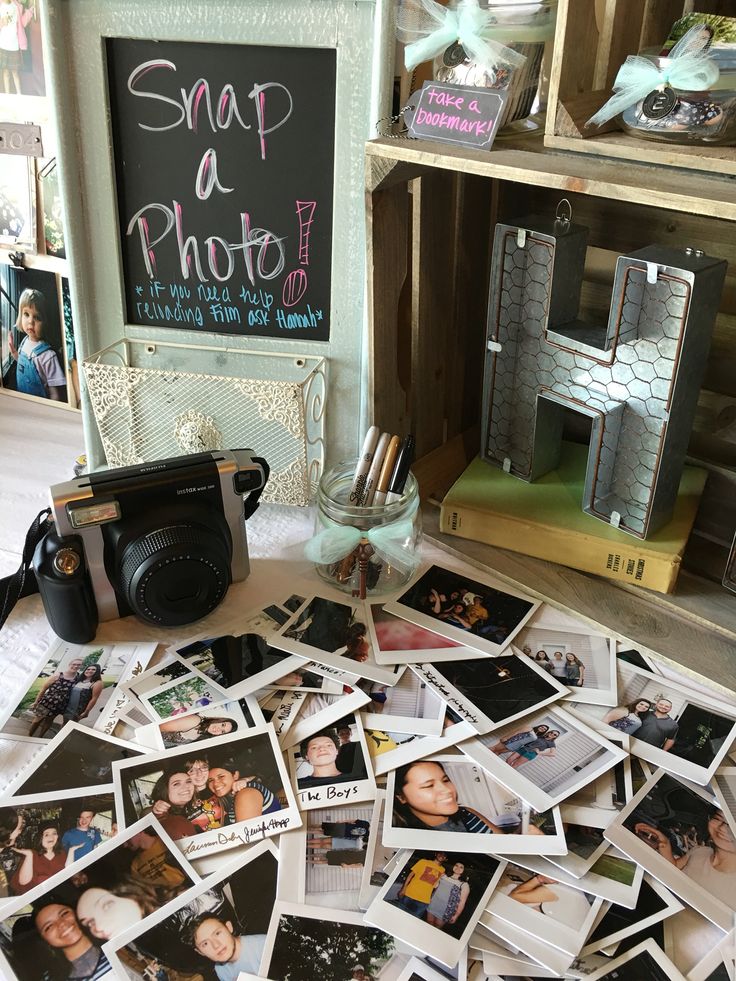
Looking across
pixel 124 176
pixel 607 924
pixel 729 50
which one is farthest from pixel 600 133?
pixel 607 924

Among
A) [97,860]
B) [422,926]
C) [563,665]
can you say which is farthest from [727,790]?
[97,860]

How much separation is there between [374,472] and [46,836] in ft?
1.56

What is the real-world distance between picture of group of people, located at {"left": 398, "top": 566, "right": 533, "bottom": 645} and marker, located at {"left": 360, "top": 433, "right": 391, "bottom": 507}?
0.38 ft

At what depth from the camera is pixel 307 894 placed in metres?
0.63

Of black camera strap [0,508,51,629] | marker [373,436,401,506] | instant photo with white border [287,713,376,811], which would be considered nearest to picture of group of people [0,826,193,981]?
instant photo with white border [287,713,376,811]

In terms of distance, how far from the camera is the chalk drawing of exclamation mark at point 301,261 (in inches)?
40.2

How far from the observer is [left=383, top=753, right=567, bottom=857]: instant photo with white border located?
0.66 m

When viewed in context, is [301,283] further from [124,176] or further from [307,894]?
[307,894]

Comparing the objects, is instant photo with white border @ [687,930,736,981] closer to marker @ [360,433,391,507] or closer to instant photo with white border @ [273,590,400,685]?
instant photo with white border @ [273,590,400,685]

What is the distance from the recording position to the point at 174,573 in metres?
0.85

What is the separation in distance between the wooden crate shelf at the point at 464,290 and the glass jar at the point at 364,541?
0.33 feet

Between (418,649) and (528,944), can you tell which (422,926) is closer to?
(528,944)

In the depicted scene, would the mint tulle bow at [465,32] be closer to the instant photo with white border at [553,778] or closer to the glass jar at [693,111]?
the glass jar at [693,111]

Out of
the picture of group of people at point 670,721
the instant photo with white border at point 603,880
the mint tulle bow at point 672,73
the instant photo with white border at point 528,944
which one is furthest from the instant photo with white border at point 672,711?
the mint tulle bow at point 672,73
